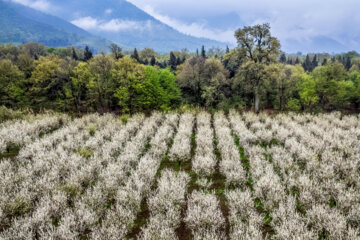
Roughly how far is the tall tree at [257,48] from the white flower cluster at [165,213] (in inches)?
1131

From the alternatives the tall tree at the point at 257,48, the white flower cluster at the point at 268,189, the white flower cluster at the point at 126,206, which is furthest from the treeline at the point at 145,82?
the white flower cluster at the point at 126,206

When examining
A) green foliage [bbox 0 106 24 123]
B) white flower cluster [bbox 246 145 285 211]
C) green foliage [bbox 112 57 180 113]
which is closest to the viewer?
white flower cluster [bbox 246 145 285 211]

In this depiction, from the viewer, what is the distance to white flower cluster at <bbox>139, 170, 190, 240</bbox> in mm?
6969

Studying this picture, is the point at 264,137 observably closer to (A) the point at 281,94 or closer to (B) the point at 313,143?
(B) the point at 313,143

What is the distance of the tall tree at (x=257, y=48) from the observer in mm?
32938

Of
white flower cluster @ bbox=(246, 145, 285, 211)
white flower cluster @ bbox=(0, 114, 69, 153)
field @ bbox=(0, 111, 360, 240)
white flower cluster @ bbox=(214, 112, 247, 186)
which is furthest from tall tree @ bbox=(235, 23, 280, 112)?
A: white flower cluster @ bbox=(0, 114, 69, 153)

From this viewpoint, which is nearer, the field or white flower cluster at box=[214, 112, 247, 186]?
the field

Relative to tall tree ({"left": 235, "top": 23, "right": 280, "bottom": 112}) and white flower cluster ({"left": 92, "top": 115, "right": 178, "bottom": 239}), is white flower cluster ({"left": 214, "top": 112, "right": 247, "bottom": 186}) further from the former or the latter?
tall tree ({"left": 235, "top": 23, "right": 280, "bottom": 112})

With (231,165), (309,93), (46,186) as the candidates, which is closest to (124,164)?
(46,186)

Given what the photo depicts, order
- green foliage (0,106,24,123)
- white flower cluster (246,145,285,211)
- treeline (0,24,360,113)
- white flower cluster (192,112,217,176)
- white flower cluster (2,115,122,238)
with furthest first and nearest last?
treeline (0,24,360,113)
green foliage (0,106,24,123)
white flower cluster (192,112,217,176)
white flower cluster (246,145,285,211)
white flower cluster (2,115,122,238)

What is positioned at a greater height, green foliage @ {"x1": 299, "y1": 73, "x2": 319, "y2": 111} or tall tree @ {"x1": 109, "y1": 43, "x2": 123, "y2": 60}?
tall tree @ {"x1": 109, "y1": 43, "x2": 123, "y2": 60}

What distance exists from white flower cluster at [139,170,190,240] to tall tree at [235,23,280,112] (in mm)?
28722

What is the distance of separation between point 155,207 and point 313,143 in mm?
14276

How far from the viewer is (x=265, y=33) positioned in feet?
108
